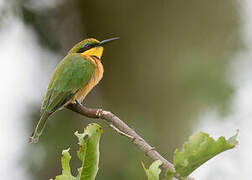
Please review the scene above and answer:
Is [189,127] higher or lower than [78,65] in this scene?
higher

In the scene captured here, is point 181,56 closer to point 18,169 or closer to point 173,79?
point 173,79

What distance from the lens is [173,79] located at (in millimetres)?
5781

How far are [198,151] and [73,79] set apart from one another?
2.06m

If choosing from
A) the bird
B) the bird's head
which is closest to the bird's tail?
the bird

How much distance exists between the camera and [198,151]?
1.33 meters

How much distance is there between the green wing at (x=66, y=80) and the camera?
3.01m

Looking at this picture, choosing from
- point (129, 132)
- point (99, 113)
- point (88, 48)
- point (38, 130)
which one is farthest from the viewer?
point (88, 48)

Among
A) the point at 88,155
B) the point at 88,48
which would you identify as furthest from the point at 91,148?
the point at 88,48

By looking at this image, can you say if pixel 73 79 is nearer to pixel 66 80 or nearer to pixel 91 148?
pixel 66 80

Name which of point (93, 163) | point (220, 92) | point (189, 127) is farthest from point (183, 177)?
point (189, 127)

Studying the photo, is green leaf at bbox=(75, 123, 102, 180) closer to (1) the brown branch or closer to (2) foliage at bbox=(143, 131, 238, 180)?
(1) the brown branch

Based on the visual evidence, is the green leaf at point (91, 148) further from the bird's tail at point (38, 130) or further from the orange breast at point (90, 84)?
the orange breast at point (90, 84)

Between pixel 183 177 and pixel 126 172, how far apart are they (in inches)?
140

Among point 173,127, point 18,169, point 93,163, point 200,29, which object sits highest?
point 200,29
